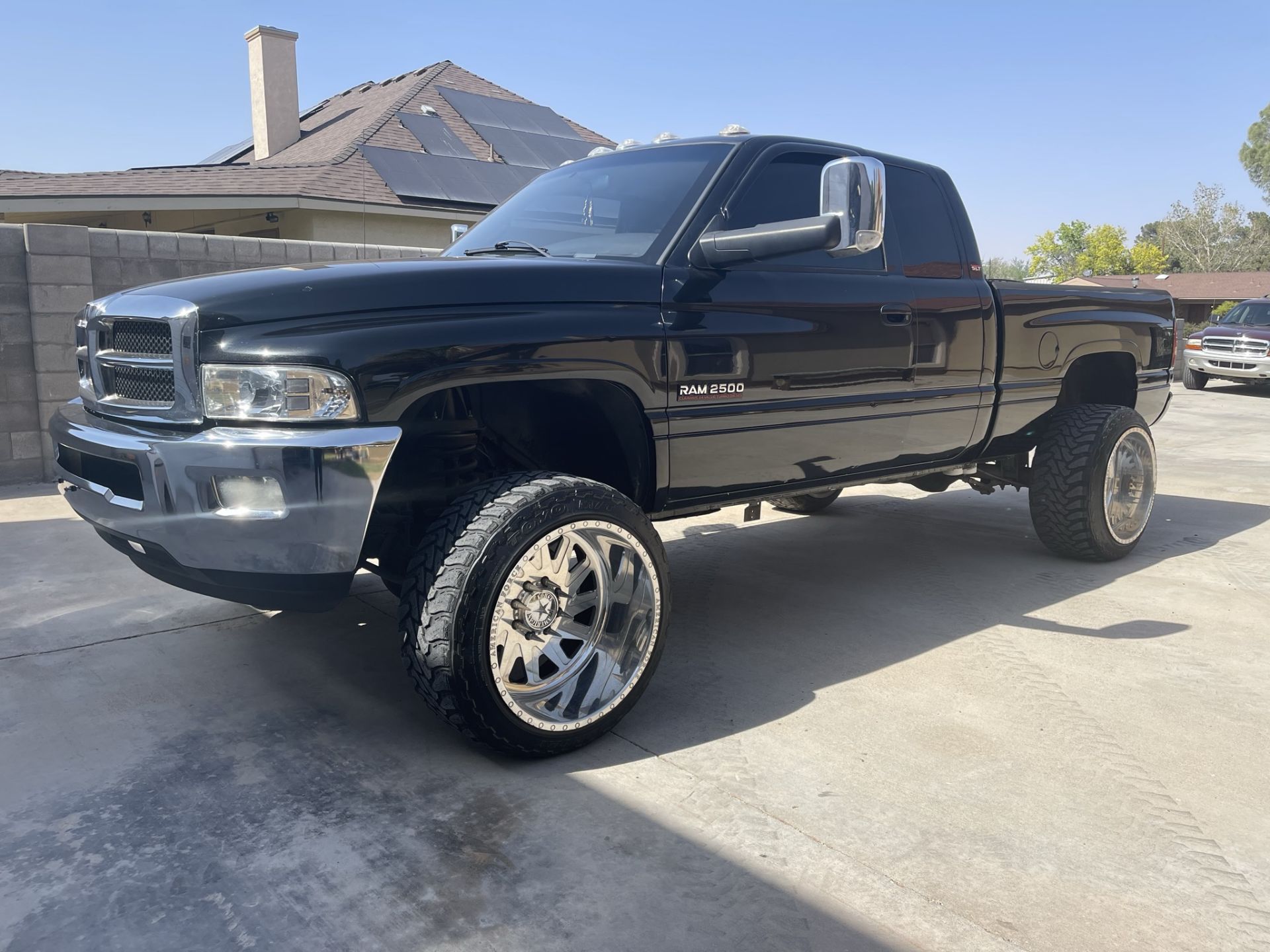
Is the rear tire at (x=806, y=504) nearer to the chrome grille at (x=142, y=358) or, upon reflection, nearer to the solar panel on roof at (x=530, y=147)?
the chrome grille at (x=142, y=358)

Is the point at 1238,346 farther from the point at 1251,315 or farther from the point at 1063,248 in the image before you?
the point at 1063,248

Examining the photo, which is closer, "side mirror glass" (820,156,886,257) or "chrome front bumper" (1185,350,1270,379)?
"side mirror glass" (820,156,886,257)

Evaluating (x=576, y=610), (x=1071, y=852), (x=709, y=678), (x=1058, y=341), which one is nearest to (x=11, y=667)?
(x=576, y=610)

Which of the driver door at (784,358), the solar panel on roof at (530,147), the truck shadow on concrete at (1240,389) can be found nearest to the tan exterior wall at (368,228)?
the solar panel on roof at (530,147)

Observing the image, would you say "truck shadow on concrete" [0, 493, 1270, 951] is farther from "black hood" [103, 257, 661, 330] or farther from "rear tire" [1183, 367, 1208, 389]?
"rear tire" [1183, 367, 1208, 389]

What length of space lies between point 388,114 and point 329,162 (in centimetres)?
255

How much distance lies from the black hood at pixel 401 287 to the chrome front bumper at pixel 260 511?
34cm

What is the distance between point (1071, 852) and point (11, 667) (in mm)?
3607

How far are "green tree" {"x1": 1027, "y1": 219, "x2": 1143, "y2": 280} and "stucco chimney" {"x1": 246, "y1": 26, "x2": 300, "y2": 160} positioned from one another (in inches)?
2859

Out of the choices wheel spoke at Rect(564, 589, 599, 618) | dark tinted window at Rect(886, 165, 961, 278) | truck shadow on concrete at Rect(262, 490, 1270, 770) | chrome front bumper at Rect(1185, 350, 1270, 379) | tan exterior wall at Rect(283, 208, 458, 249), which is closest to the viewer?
wheel spoke at Rect(564, 589, 599, 618)

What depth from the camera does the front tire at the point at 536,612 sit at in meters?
2.91

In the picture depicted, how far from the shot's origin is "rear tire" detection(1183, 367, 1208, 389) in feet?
63.2

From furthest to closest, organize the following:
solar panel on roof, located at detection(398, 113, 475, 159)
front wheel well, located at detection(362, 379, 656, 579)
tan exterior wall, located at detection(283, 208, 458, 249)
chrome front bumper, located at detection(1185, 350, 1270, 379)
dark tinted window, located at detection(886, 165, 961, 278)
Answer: chrome front bumper, located at detection(1185, 350, 1270, 379)
solar panel on roof, located at detection(398, 113, 475, 159)
tan exterior wall, located at detection(283, 208, 458, 249)
dark tinted window, located at detection(886, 165, 961, 278)
front wheel well, located at detection(362, 379, 656, 579)

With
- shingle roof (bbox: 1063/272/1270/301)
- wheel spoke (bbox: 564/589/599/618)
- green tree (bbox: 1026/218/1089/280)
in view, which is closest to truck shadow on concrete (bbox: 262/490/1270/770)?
wheel spoke (bbox: 564/589/599/618)
